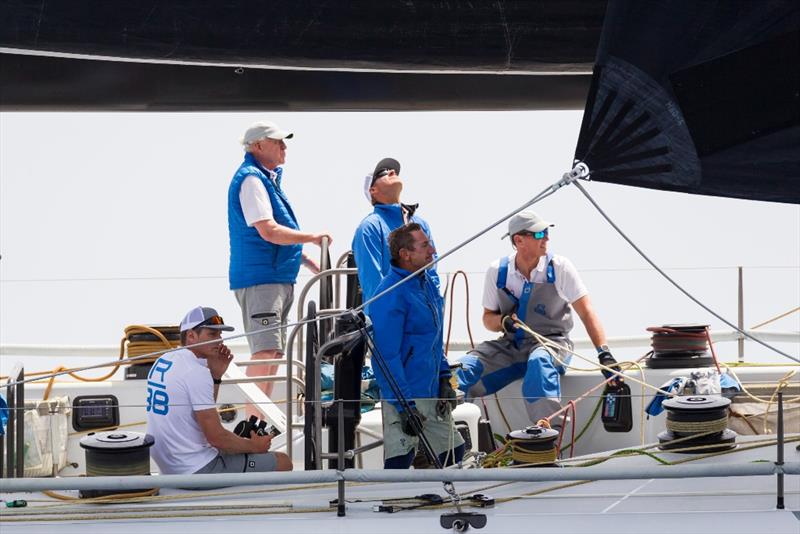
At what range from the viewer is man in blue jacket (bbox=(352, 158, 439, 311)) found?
14.5ft

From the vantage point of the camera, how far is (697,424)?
3.97 metres

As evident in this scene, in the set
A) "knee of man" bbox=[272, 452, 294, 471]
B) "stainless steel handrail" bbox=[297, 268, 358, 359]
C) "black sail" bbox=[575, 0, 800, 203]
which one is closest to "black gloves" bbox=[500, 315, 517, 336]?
"stainless steel handrail" bbox=[297, 268, 358, 359]

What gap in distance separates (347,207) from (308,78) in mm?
11422

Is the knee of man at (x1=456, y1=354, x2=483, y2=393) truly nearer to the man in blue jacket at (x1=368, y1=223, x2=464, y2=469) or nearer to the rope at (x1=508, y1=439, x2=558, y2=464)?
the man in blue jacket at (x1=368, y1=223, x2=464, y2=469)

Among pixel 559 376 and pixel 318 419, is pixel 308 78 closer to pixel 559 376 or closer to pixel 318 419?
pixel 559 376

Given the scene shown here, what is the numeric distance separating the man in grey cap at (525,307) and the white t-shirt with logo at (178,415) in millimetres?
1316

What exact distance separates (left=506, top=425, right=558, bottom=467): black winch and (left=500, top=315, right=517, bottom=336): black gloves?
3.78 feet

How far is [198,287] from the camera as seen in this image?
621 centimetres

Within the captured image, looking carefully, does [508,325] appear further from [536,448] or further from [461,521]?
[461,521]

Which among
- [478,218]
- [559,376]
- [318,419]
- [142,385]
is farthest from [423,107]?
[478,218]

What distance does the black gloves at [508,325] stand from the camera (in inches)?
198

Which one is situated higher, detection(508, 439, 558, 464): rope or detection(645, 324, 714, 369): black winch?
detection(645, 324, 714, 369): black winch

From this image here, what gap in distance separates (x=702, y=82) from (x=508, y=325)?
1.60 metres

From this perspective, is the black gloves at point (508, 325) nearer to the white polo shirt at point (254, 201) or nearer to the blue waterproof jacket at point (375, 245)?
the blue waterproof jacket at point (375, 245)
